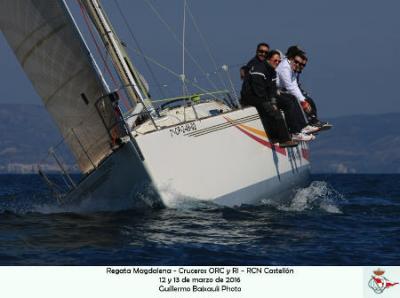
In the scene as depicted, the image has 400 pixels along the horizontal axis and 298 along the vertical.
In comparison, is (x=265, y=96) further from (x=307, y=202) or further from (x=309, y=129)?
(x=307, y=202)

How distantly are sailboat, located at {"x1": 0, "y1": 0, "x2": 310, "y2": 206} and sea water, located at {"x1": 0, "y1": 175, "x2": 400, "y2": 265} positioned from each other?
14.6 inches

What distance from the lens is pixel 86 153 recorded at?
15.2 m

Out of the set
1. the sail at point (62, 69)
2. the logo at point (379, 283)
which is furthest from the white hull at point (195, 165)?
the logo at point (379, 283)

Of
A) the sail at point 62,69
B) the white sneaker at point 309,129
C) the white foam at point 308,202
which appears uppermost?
the sail at point 62,69

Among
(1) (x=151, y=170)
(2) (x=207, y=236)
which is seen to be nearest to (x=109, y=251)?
(2) (x=207, y=236)

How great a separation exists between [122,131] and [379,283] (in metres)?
6.22

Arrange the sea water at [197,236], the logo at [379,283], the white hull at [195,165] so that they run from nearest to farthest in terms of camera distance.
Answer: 1. the logo at [379,283]
2. the sea water at [197,236]
3. the white hull at [195,165]

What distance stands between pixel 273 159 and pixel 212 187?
81.8 inches

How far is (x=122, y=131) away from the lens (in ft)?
46.4

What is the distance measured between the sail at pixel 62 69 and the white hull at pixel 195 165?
63 centimetres

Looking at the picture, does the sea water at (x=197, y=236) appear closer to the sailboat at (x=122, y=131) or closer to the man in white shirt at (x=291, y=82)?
the sailboat at (x=122, y=131)

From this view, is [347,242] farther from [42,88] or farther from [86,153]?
[42,88]

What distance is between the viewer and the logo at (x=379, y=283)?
886cm

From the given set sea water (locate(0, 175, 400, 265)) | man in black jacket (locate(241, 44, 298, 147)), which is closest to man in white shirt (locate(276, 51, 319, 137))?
man in black jacket (locate(241, 44, 298, 147))
